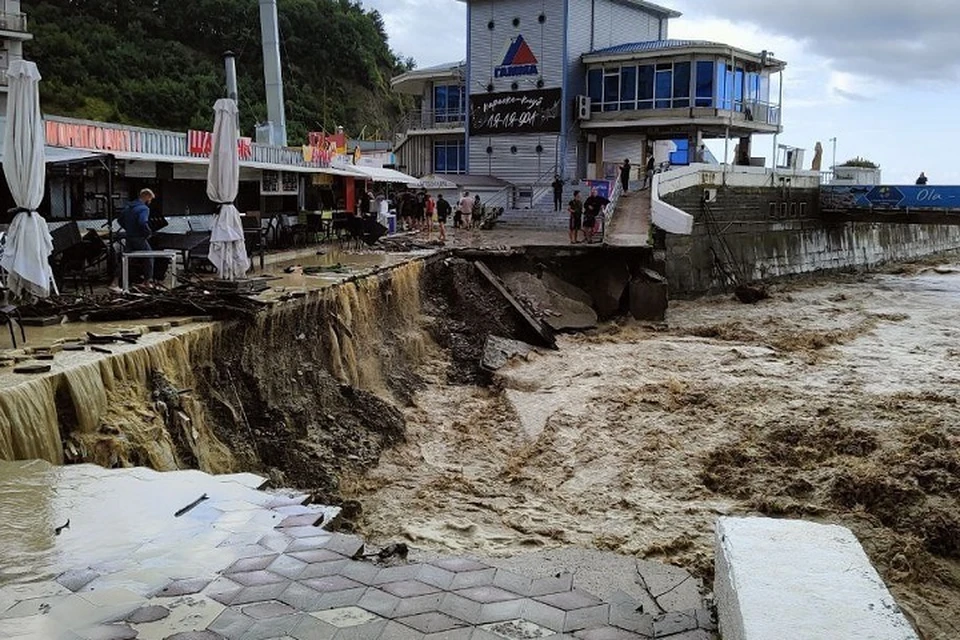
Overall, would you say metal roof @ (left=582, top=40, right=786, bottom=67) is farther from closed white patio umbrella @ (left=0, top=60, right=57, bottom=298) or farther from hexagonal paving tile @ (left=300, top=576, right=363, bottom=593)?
hexagonal paving tile @ (left=300, top=576, right=363, bottom=593)

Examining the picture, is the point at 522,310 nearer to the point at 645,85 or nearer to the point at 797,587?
the point at 797,587

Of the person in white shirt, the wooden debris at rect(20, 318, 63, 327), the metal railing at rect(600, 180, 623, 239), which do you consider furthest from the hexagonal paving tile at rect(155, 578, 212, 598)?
the person in white shirt

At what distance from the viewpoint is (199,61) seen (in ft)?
203

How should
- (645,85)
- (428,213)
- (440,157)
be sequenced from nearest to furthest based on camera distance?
(428,213) → (645,85) → (440,157)

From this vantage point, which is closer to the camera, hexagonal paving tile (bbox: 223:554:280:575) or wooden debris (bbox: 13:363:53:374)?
hexagonal paving tile (bbox: 223:554:280:575)

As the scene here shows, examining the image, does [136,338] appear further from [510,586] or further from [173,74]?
[173,74]

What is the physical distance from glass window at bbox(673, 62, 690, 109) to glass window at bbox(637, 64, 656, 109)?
3.40 ft

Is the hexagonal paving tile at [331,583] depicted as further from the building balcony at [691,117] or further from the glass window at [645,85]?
the glass window at [645,85]

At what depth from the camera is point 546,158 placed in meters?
38.7

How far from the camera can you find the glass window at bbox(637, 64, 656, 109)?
119 feet

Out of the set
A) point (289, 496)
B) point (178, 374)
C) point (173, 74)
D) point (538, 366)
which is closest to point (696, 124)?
point (538, 366)

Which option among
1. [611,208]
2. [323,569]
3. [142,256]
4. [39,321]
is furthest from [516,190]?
[323,569]

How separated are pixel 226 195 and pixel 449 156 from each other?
33624 mm

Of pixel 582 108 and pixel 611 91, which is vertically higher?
pixel 611 91
